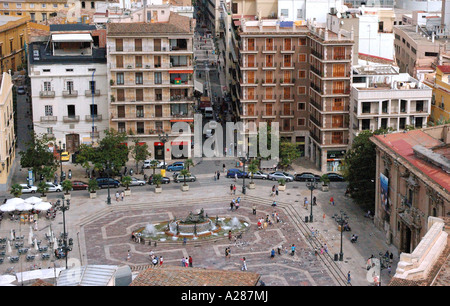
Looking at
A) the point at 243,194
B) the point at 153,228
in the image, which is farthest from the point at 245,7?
the point at 153,228

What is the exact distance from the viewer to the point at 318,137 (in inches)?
4200

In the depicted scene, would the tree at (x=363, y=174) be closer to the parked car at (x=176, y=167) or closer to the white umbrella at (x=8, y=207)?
the parked car at (x=176, y=167)

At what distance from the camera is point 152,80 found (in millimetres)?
107688

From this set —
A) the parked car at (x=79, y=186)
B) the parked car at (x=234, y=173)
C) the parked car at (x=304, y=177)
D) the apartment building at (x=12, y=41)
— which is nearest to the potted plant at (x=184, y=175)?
the parked car at (x=234, y=173)

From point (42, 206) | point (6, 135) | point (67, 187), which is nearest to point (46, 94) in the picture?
point (6, 135)

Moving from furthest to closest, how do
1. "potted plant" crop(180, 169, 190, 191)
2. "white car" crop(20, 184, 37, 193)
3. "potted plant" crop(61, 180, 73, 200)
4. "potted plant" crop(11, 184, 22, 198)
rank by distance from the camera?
1. "white car" crop(20, 184, 37, 193)
2. "potted plant" crop(180, 169, 190, 191)
3. "potted plant" crop(61, 180, 73, 200)
4. "potted plant" crop(11, 184, 22, 198)

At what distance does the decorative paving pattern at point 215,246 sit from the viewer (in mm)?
72938

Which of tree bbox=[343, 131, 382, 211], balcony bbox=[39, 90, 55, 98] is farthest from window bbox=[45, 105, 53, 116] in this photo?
Result: tree bbox=[343, 131, 382, 211]

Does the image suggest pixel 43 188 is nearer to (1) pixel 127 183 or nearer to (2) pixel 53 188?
(2) pixel 53 188

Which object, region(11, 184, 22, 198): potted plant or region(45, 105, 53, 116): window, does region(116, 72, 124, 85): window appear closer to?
region(45, 105, 53, 116): window

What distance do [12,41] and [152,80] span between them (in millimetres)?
59310
